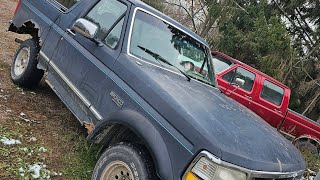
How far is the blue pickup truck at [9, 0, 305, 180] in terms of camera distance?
9.23ft

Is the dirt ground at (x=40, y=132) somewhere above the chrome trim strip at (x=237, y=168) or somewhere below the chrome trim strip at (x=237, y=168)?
below

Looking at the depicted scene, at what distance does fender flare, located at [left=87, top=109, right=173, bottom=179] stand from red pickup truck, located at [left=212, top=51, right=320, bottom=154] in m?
5.49

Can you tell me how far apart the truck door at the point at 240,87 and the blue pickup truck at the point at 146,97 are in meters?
3.76

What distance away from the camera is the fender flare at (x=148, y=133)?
9.30ft

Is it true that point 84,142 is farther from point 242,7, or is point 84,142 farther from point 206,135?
point 242,7

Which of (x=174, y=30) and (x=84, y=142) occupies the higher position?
(x=174, y=30)

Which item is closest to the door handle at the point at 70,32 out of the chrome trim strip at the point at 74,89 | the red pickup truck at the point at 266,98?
the chrome trim strip at the point at 74,89

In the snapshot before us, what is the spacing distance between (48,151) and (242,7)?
41.1 feet

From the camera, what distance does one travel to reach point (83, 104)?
407 centimetres

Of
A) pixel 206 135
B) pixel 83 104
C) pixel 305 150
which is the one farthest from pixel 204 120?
pixel 305 150

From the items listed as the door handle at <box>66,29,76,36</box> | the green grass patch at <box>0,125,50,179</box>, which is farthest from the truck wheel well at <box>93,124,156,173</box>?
the door handle at <box>66,29,76,36</box>

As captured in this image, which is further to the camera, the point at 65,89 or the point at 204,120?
the point at 65,89

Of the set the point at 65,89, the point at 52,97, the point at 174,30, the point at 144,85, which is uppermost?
the point at 174,30

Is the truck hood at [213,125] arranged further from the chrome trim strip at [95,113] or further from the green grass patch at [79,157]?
the green grass patch at [79,157]
